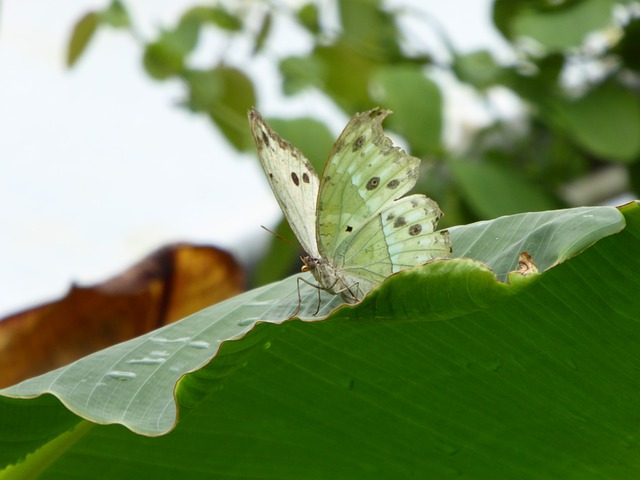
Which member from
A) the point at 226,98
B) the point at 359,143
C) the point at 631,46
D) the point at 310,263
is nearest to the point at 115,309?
the point at 310,263

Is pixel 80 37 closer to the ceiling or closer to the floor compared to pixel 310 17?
closer to the ceiling

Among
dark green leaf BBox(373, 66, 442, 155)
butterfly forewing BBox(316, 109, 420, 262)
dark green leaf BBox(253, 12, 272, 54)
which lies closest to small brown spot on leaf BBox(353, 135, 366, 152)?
butterfly forewing BBox(316, 109, 420, 262)

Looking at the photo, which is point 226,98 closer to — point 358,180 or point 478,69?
point 478,69

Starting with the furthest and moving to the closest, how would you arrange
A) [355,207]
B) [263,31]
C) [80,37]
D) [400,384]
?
[263,31], [80,37], [355,207], [400,384]

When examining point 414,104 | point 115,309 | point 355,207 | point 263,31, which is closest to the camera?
point 355,207

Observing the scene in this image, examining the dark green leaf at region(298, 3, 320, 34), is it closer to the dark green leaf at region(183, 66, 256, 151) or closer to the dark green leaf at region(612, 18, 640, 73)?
the dark green leaf at region(183, 66, 256, 151)

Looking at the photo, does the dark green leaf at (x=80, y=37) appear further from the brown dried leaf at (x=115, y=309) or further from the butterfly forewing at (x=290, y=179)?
the butterfly forewing at (x=290, y=179)
